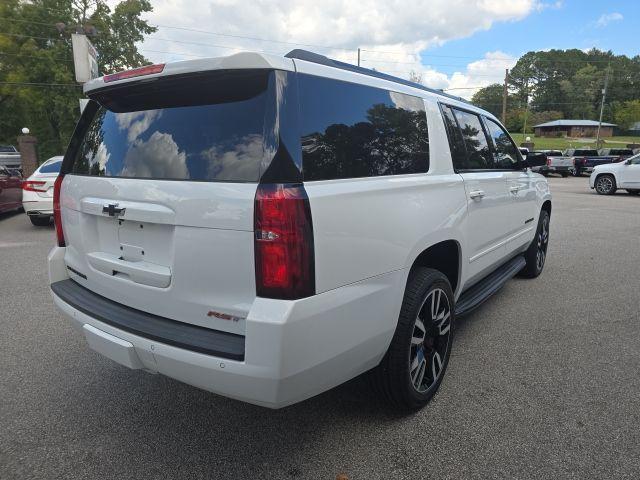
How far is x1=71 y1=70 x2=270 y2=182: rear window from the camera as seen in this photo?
6.55ft

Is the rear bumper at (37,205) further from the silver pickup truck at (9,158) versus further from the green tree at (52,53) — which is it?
the green tree at (52,53)

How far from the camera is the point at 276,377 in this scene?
1.86 metres

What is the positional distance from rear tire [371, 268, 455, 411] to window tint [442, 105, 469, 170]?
898 mm

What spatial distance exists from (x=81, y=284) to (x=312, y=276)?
5.55 ft

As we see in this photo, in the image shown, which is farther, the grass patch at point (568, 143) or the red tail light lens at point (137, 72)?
the grass patch at point (568, 143)

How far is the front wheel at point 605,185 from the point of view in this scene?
56.3 feet

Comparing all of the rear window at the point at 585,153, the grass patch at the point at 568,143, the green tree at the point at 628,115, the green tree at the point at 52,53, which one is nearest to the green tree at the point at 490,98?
the green tree at the point at 628,115

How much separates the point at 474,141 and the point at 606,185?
55.0ft

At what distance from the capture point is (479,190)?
3389 mm

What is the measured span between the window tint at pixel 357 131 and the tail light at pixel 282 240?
16cm

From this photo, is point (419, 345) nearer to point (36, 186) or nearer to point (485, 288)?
point (485, 288)

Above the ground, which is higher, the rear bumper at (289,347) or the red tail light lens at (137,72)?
the red tail light lens at (137,72)

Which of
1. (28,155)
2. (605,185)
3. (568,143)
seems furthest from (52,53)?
(568,143)

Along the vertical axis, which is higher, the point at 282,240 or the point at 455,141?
the point at 455,141
